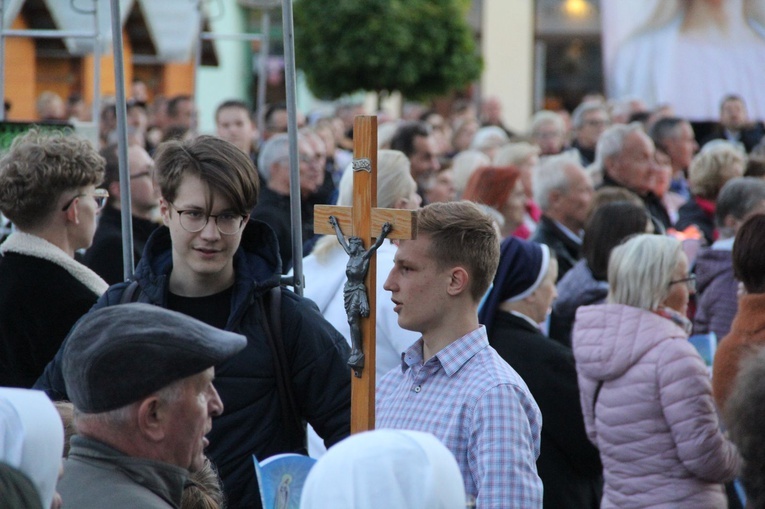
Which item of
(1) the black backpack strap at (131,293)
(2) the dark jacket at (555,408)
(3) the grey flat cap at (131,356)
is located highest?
(3) the grey flat cap at (131,356)

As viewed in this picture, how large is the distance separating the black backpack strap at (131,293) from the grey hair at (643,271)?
2.01 m

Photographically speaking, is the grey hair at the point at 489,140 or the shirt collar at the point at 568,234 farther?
the grey hair at the point at 489,140

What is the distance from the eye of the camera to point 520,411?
2.76 meters

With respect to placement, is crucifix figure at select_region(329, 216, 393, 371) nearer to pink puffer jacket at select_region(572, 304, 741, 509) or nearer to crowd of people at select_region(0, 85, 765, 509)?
crowd of people at select_region(0, 85, 765, 509)

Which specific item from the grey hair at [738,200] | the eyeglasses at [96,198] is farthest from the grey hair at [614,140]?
the eyeglasses at [96,198]

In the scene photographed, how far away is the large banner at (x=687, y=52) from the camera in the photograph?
13.7 m

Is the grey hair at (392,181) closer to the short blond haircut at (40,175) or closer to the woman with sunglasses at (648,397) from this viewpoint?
the woman with sunglasses at (648,397)

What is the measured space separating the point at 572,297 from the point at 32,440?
392cm

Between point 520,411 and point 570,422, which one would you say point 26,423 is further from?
point 570,422

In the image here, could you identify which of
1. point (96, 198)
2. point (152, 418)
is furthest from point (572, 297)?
point (152, 418)

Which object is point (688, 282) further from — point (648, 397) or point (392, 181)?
point (392, 181)

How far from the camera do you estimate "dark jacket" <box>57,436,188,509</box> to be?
6.72 feet

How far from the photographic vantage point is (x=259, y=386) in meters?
3.07

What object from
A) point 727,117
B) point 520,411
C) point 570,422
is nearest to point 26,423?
point 520,411
